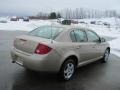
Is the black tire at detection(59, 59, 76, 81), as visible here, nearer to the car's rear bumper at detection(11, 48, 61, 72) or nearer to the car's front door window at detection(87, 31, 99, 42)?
the car's rear bumper at detection(11, 48, 61, 72)

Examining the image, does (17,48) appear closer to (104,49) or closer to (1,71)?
(1,71)

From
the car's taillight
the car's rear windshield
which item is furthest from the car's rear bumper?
the car's rear windshield

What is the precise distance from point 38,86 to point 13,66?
75.5 inches

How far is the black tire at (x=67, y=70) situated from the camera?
5.02 m

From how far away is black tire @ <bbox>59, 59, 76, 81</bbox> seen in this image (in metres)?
5.02

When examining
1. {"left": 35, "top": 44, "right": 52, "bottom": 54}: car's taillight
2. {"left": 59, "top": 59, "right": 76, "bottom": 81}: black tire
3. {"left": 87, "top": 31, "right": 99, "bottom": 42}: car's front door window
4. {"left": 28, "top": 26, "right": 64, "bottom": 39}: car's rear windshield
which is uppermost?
{"left": 28, "top": 26, "right": 64, "bottom": 39}: car's rear windshield

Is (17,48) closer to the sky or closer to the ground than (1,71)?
closer to the sky

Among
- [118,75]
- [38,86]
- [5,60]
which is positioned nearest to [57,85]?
[38,86]

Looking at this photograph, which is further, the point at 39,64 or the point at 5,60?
the point at 5,60

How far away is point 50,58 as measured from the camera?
456 centimetres

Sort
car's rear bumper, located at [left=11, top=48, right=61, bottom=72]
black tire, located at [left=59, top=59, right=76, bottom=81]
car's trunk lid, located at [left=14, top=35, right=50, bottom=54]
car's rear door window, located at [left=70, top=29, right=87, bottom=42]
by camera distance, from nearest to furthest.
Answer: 1. car's rear bumper, located at [left=11, top=48, right=61, bottom=72]
2. car's trunk lid, located at [left=14, top=35, right=50, bottom=54]
3. black tire, located at [left=59, top=59, right=76, bottom=81]
4. car's rear door window, located at [left=70, top=29, right=87, bottom=42]

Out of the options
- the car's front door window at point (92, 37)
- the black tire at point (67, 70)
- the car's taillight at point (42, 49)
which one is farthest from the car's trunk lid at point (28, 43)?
the car's front door window at point (92, 37)

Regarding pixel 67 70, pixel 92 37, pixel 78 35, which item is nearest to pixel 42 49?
pixel 67 70

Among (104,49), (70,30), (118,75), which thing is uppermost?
(70,30)
